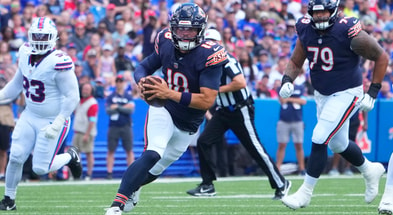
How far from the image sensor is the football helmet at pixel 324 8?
6941mm

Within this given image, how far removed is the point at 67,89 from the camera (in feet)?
24.5

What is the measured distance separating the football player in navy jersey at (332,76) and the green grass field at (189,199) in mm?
446

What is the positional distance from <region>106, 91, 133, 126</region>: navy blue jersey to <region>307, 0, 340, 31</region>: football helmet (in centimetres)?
554

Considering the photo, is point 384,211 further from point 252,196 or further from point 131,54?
point 131,54

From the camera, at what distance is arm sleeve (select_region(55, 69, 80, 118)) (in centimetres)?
741

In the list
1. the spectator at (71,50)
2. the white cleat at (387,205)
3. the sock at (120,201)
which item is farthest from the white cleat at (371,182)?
the spectator at (71,50)

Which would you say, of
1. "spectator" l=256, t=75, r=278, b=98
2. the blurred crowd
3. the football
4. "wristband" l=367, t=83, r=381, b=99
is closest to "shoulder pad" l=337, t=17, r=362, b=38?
"wristband" l=367, t=83, r=381, b=99

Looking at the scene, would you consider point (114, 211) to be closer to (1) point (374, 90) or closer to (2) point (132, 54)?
(1) point (374, 90)

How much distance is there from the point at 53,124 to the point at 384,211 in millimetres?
2849

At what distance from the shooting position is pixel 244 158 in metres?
13.1

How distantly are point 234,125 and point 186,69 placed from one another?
2853mm

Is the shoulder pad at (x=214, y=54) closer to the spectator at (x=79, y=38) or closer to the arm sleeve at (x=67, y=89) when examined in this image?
the arm sleeve at (x=67, y=89)

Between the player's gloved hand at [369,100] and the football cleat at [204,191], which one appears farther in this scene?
the football cleat at [204,191]

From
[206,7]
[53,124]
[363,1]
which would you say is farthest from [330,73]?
[363,1]
